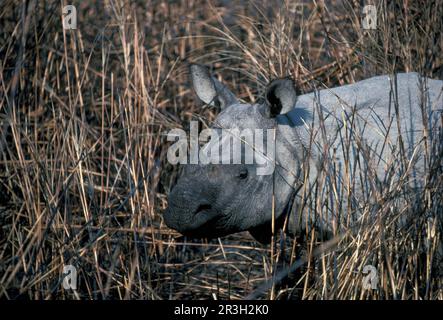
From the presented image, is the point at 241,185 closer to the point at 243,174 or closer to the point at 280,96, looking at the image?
the point at 243,174

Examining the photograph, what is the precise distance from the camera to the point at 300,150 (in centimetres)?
A: 397

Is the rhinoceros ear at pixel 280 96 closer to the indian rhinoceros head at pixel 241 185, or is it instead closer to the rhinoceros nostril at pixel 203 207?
the indian rhinoceros head at pixel 241 185

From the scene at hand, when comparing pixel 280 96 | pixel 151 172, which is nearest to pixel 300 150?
pixel 280 96

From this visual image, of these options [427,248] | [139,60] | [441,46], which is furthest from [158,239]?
[441,46]

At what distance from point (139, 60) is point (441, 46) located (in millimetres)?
1892

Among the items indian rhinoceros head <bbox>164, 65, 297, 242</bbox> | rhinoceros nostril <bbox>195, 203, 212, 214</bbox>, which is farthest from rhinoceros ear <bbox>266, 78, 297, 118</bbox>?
rhinoceros nostril <bbox>195, 203, 212, 214</bbox>

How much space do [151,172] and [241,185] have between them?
731mm

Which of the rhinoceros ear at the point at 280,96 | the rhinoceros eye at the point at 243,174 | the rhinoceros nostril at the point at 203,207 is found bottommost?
the rhinoceros nostril at the point at 203,207

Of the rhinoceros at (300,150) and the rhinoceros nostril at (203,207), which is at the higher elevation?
the rhinoceros at (300,150)

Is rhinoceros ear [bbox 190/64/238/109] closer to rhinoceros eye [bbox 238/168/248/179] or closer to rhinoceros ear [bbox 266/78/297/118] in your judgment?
rhinoceros ear [bbox 266/78/297/118]

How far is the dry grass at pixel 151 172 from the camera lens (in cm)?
347

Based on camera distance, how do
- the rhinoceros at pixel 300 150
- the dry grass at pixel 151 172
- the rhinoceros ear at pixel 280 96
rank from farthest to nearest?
the rhinoceros ear at pixel 280 96 → the rhinoceros at pixel 300 150 → the dry grass at pixel 151 172

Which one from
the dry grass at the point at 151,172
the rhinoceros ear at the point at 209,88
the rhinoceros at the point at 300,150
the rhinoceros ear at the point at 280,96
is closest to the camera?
the dry grass at the point at 151,172

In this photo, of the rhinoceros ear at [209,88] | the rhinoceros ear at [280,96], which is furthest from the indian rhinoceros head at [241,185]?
the rhinoceros ear at [209,88]
